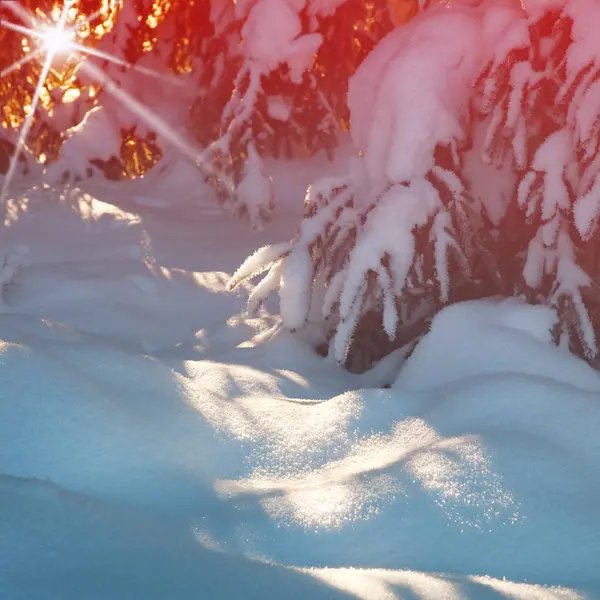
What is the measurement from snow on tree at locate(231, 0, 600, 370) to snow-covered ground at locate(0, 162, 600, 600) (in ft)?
0.65

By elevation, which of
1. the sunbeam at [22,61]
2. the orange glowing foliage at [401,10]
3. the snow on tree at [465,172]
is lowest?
the snow on tree at [465,172]

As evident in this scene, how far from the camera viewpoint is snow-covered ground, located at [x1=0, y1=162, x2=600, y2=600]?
4.53 ft

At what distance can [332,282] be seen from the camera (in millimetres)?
3031

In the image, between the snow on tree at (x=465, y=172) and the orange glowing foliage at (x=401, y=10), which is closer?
the snow on tree at (x=465, y=172)

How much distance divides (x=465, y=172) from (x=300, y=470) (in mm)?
1576

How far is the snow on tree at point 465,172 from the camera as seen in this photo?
274 cm

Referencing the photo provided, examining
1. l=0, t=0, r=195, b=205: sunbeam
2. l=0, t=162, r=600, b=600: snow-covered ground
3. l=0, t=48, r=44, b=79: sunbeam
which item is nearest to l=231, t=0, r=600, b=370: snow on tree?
l=0, t=162, r=600, b=600: snow-covered ground

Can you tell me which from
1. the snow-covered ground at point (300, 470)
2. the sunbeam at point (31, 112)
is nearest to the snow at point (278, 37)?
the snow-covered ground at point (300, 470)

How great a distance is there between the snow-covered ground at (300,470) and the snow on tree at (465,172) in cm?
20

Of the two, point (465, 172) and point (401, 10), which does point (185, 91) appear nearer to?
point (401, 10)

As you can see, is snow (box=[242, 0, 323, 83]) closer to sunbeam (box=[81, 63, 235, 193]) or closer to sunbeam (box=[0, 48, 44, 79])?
sunbeam (box=[81, 63, 235, 193])

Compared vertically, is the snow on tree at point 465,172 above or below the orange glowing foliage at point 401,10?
below

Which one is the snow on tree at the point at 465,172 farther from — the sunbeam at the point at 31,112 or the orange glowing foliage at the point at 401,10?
the sunbeam at the point at 31,112

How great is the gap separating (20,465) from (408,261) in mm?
1557
